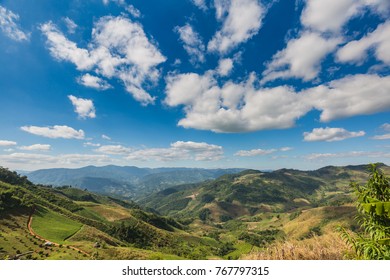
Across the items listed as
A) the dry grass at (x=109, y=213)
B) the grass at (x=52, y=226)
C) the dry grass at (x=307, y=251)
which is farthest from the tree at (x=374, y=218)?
the dry grass at (x=109, y=213)

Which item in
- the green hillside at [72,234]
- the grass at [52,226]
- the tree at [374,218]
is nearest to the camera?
the tree at [374,218]

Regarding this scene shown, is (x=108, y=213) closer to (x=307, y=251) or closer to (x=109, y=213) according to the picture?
(x=109, y=213)

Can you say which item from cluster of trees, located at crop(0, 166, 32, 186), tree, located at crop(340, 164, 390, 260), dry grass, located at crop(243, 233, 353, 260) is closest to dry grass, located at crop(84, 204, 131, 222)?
cluster of trees, located at crop(0, 166, 32, 186)

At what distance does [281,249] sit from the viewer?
34.6ft

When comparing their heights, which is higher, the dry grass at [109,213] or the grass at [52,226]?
the grass at [52,226]

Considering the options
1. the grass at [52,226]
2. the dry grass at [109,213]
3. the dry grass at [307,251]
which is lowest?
the dry grass at [109,213]

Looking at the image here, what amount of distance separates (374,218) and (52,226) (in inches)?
4195

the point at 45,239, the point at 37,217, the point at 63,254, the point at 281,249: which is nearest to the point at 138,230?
the point at 37,217

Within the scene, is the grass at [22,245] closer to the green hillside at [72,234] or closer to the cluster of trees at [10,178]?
the green hillside at [72,234]

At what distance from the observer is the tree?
8062 mm

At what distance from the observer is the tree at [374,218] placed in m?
8.06

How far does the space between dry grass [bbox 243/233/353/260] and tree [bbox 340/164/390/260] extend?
3.42 ft

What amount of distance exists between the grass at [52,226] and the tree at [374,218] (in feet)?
278
